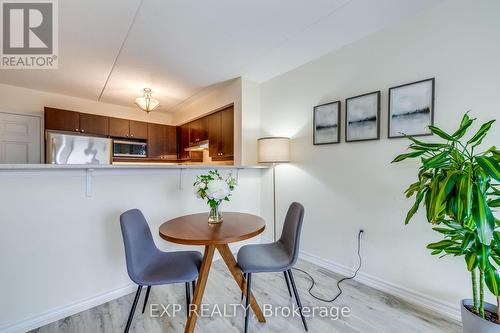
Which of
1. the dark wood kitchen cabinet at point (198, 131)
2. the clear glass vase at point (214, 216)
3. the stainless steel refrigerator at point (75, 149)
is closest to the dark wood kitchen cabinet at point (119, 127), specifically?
the stainless steel refrigerator at point (75, 149)

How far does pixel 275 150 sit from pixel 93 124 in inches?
136

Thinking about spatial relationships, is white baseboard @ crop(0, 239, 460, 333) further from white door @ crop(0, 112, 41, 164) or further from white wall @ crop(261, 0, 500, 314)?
white door @ crop(0, 112, 41, 164)

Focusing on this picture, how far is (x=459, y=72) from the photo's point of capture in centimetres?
166

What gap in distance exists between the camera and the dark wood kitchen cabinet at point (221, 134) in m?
3.50

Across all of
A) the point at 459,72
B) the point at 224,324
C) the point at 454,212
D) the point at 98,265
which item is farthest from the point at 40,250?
the point at 459,72

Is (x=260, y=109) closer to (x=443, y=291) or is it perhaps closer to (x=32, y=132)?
(x=443, y=291)

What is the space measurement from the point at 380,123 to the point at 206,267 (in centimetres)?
199

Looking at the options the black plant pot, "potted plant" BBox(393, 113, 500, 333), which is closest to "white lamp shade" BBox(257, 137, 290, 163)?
"potted plant" BBox(393, 113, 500, 333)

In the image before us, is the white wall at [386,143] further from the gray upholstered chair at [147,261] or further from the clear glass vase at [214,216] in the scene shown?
the gray upholstered chair at [147,261]

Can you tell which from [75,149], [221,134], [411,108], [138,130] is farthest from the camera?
[138,130]

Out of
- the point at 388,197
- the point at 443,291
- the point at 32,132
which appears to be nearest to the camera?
the point at 443,291

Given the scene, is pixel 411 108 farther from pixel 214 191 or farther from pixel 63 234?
pixel 63 234

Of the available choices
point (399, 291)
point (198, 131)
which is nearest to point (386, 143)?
point (399, 291)

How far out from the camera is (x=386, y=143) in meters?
2.03
